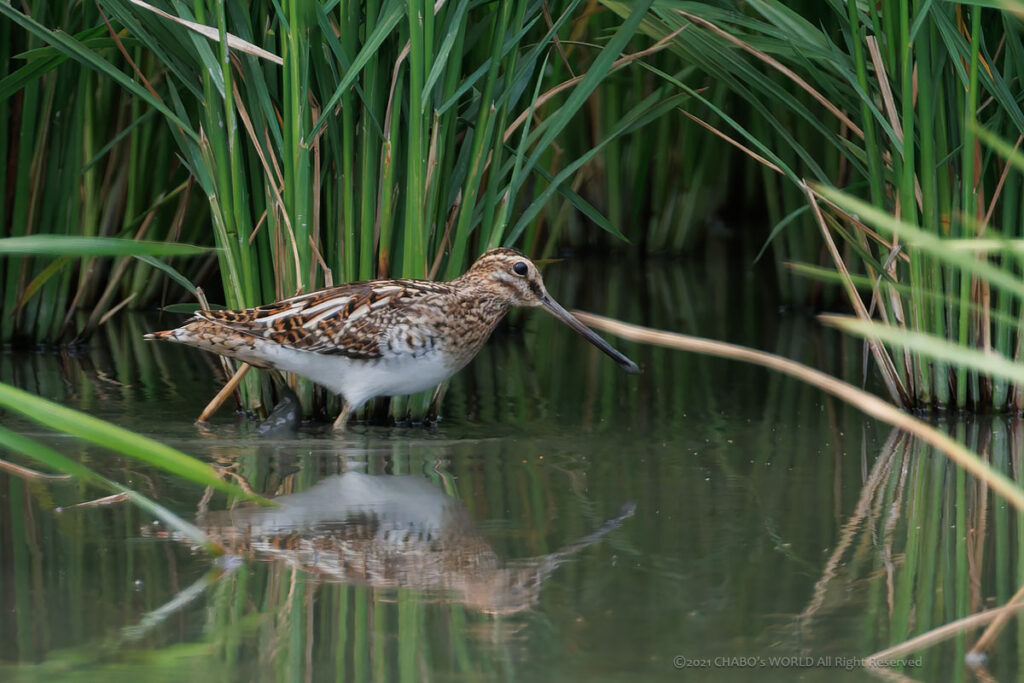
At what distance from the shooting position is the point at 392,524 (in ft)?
12.8

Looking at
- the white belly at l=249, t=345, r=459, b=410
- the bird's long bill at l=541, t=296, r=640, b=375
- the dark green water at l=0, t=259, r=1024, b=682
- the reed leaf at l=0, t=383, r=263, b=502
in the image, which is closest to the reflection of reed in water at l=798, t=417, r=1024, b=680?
the dark green water at l=0, t=259, r=1024, b=682

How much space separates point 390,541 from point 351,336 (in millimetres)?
1292

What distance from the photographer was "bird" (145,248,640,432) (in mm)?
4816

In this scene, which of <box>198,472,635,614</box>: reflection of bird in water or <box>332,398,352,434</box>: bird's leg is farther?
<box>332,398,352,434</box>: bird's leg

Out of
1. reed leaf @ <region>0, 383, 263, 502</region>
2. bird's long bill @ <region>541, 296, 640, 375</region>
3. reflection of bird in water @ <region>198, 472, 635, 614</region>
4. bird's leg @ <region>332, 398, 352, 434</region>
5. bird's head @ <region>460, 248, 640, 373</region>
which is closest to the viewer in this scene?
reed leaf @ <region>0, 383, 263, 502</region>

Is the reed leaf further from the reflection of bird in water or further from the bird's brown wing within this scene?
the bird's brown wing

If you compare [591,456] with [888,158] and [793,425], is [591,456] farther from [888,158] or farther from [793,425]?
[888,158]

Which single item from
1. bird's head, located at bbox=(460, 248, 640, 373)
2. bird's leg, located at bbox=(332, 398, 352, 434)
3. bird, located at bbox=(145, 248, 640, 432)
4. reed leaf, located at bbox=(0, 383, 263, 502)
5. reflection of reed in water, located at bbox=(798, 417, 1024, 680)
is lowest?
reflection of reed in water, located at bbox=(798, 417, 1024, 680)

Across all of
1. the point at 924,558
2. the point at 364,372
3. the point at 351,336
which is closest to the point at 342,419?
the point at 364,372

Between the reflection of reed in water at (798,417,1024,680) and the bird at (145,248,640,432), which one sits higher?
the bird at (145,248,640,432)

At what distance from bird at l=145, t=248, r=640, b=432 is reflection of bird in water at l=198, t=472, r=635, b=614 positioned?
0.65 meters

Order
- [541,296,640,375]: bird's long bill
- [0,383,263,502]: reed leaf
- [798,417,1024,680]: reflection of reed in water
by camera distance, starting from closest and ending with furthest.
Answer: [0,383,263,502]: reed leaf → [798,417,1024,680]: reflection of reed in water → [541,296,640,375]: bird's long bill

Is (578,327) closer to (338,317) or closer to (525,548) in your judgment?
(338,317)

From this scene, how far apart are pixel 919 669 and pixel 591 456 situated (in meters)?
2.01
